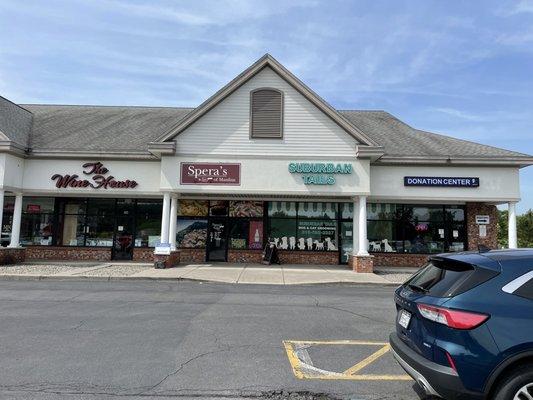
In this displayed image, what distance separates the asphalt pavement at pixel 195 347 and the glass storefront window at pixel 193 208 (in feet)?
33.0

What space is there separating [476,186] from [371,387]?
16815 mm

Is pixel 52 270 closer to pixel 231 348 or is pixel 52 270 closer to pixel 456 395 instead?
pixel 231 348

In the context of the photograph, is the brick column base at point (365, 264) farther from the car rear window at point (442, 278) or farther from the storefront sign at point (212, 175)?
the car rear window at point (442, 278)

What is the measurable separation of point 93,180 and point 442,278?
18569 millimetres

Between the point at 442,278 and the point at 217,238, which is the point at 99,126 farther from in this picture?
the point at 442,278

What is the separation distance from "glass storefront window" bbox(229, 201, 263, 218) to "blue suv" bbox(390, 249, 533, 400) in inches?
699

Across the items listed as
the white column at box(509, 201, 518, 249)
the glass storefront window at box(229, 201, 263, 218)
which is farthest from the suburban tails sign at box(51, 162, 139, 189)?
the white column at box(509, 201, 518, 249)

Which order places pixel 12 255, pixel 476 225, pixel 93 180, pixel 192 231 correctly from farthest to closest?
pixel 192 231 < pixel 476 225 < pixel 93 180 < pixel 12 255

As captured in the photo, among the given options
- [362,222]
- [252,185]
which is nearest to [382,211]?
[362,222]

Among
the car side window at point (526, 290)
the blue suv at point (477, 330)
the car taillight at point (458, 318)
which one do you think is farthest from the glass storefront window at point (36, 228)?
the car side window at point (526, 290)

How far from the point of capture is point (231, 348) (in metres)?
6.87

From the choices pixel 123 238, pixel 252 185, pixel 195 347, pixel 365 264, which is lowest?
pixel 195 347

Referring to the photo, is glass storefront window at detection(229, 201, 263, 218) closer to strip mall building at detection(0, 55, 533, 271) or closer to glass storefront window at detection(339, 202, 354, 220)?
strip mall building at detection(0, 55, 533, 271)

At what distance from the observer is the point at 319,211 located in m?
22.1
